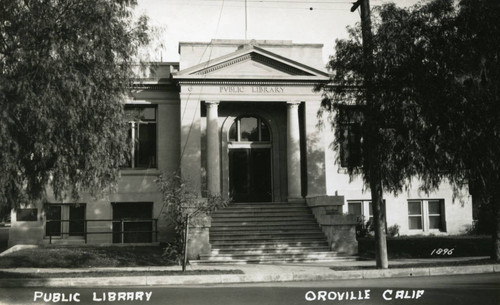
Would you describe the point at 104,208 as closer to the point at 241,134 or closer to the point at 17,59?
the point at 241,134

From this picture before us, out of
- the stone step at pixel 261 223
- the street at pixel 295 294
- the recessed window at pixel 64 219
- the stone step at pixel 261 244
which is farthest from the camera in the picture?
the recessed window at pixel 64 219

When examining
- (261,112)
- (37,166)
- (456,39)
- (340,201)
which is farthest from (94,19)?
(261,112)

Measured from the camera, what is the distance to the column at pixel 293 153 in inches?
923

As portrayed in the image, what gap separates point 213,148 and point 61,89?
11.0m

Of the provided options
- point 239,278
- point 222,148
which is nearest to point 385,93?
point 239,278

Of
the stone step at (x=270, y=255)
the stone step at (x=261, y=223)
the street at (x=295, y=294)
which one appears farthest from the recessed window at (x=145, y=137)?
the street at (x=295, y=294)

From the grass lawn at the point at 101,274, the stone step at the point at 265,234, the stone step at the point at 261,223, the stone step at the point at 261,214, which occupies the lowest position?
the grass lawn at the point at 101,274

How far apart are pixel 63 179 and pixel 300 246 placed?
31.1 feet

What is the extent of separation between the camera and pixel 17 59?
12.1 metres

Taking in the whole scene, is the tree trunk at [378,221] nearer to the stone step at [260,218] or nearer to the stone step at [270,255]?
the stone step at [270,255]

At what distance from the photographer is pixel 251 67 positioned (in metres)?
24.0

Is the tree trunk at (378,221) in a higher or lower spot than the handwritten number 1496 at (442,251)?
higher

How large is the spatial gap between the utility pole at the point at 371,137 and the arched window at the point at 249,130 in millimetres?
10462

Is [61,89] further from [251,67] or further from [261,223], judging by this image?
[251,67]
